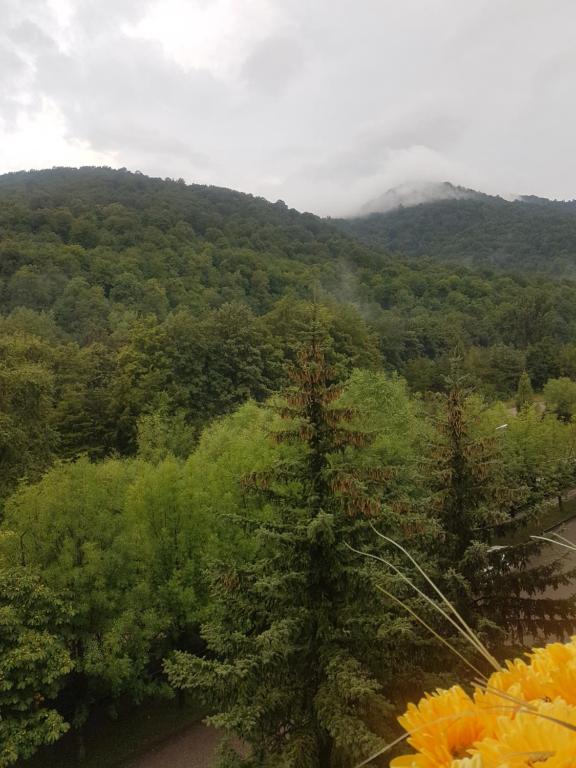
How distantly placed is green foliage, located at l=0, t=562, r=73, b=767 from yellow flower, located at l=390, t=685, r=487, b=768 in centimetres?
1141

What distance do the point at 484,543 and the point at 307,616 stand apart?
3807 millimetres

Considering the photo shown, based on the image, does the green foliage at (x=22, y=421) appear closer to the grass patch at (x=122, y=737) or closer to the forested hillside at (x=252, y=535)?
the forested hillside at (x=252, y=535)

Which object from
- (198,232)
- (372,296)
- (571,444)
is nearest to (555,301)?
(372,296)

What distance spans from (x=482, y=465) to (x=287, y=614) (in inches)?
176

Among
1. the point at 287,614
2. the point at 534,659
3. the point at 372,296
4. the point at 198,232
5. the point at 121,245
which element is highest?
the point at 198,232

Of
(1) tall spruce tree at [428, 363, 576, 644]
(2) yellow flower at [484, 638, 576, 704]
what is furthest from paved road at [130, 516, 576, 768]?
(2) yellow flower at [484, 638, 576, 704]

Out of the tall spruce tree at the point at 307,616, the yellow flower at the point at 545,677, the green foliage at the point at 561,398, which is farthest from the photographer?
the green foliage at the point at 561,398

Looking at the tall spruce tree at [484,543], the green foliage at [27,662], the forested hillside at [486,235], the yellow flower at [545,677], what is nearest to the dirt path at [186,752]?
the green foliage at [27,662]

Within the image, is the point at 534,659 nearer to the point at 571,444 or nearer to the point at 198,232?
the point at 571,444

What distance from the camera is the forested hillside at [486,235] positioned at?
129500 millimetres

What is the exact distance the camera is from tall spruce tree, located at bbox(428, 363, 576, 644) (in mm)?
8875

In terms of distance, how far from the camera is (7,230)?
69500 mm

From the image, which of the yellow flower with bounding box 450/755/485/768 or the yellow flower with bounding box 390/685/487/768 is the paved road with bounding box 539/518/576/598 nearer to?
the yellow flower with bounding box 390/685/487/768

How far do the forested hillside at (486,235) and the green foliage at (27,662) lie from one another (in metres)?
131
